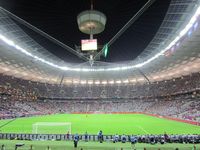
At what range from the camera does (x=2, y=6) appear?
126 ft

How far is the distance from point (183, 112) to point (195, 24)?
3040 centimetres

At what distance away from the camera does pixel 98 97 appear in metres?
115

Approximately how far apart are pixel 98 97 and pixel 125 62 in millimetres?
23869

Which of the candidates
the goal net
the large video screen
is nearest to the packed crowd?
the goal net

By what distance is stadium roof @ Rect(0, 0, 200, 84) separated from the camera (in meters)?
43.2

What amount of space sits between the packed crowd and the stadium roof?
3516 millimetres

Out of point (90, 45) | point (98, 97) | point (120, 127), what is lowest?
point (120, 127)

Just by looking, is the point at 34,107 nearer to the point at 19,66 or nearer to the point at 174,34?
the point at 19,66

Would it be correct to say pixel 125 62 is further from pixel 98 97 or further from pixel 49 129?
pixel 49 129

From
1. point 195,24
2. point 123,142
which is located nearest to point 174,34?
point 195,24

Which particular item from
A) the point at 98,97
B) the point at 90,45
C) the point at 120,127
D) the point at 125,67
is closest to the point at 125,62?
the point at 125,67

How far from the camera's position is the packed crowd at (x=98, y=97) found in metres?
75.5

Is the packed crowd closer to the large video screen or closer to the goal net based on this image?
the goal net

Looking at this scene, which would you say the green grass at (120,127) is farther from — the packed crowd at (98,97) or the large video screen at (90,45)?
the large video screen at (90,45)
